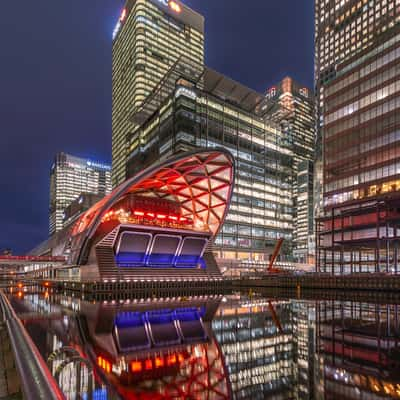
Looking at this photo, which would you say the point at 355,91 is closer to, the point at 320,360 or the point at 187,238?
the point at 187,238

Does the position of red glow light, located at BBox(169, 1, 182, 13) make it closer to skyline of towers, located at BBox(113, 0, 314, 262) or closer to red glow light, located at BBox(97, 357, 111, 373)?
skyline of towers, located at BBox(113, 0, 314, 262)

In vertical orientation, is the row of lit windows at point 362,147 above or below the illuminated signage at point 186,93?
below

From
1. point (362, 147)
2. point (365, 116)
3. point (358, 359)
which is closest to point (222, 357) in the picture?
point (358, 359)

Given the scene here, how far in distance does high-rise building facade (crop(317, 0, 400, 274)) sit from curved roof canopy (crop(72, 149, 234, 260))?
25.7 meters

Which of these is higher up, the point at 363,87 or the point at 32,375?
the point at 363,87

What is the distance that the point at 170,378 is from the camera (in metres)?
10.6

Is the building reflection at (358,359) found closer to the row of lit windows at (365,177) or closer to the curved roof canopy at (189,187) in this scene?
the curved roof canopy at (189,187)

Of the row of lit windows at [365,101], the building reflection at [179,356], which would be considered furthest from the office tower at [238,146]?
the building reflection at [179,356]

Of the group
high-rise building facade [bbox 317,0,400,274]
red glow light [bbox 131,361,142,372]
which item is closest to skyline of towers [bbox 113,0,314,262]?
high-rise building facade [bbox 317,0,400,274]

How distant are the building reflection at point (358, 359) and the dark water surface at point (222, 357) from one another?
3 cm

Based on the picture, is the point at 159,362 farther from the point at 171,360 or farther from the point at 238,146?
the point at 238,146

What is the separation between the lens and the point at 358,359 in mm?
12945

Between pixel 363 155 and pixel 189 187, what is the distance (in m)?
42.0

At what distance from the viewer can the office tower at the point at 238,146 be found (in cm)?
11281
